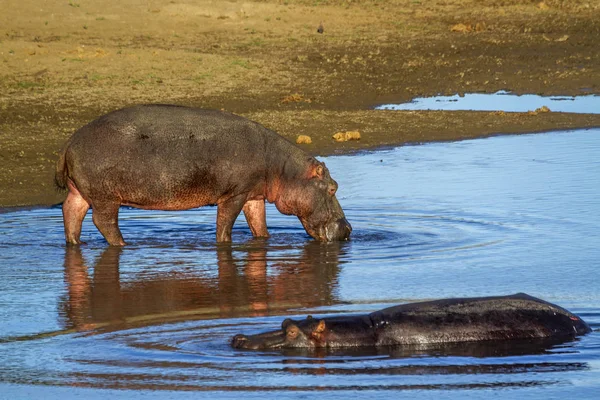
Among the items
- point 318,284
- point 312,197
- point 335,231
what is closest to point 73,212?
point 312,197

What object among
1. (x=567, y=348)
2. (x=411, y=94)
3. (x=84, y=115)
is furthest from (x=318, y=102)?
(x=567, y=348)

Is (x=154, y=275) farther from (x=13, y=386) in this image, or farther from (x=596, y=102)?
(x=596, y=102)

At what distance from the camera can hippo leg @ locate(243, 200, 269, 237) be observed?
11391mm

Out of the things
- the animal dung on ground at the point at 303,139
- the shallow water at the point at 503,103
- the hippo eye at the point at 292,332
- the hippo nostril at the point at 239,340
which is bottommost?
the hippo nostril at the point at 239,340

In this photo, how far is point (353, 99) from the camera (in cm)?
2034

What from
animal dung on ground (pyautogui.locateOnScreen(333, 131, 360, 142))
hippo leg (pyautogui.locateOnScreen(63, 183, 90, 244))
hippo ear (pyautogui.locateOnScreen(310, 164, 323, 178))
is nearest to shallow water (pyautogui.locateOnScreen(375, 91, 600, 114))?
animal dung on ground (pyautogui.locateOnScreen(333, 131, 360, 142))

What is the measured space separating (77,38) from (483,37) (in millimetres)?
8604

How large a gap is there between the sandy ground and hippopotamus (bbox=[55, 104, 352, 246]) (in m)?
2.68

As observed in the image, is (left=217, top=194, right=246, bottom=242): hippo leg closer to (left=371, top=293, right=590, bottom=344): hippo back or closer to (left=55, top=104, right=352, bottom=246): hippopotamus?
(left=55, top=104, right=352, bottom=246): hippopotamus

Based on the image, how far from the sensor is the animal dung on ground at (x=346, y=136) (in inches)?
661

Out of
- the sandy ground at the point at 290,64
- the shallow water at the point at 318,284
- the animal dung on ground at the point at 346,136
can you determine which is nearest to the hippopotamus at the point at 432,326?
the shallow water at the point at 318,284

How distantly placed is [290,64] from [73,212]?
12416mm

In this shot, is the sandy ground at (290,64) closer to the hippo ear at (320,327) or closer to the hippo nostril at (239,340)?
the hippo nostril at (239,340)

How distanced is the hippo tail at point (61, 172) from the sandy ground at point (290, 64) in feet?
7.64
